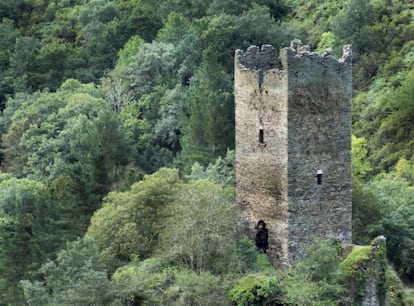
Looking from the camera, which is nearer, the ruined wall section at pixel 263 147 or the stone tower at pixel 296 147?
the stone tower at pixel 296 147

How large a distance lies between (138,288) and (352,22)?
3292 centimetres

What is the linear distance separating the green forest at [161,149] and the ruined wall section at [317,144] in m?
0.97

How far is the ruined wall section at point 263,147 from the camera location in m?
Answer: 36.0

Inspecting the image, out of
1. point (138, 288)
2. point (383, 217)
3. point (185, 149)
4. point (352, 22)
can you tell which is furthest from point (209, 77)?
point (138, 288)

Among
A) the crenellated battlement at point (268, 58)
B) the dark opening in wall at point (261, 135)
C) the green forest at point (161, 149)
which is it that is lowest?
the green forest at point (161, 149)

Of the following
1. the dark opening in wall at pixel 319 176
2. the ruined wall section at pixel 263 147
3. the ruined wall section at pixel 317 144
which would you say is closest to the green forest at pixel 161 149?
the ruined wall section at pixel 263 147

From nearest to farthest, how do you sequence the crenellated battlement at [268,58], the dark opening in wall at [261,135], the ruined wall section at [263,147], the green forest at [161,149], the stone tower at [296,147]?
1. the green forest at [161,149]
2. the stone tower at [296,147]
3. the ruined wall section at [263,147]
4. the crenellated battlement at [268,58]
5. the dark opening in wall at [261,135]

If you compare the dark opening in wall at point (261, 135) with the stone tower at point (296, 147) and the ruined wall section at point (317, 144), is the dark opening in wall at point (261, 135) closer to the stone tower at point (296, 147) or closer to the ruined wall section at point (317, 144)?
the stone tower at point (296, 147)

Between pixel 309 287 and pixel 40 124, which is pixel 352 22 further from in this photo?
pixel 309 287

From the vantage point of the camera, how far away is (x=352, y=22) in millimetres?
64188

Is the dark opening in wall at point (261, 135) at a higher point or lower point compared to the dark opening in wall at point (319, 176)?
higher

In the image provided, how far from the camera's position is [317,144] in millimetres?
36281

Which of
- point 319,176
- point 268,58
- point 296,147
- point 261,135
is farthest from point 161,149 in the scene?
point 296,147

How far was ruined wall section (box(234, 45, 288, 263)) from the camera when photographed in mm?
36000
